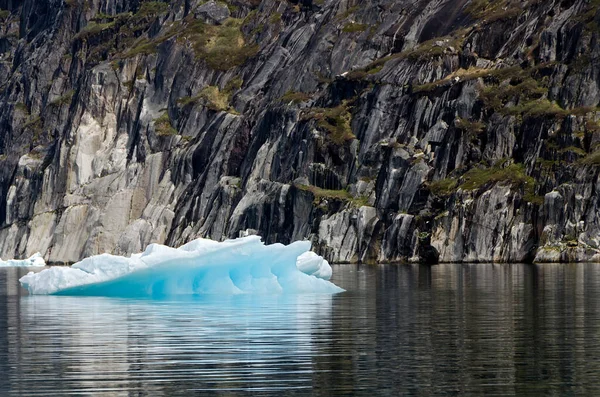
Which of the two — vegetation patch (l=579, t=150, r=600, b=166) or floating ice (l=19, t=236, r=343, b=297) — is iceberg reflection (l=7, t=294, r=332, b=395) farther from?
vegetation patch (l=579, t=150, r=600, b=166)

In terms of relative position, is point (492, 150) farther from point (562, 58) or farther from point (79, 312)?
point (79, 312)

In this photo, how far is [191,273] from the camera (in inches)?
3073

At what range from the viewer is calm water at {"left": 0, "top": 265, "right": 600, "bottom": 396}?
3294cm

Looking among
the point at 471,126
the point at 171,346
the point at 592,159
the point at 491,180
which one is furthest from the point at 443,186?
the point at 171,346

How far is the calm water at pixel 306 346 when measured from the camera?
3294 cm

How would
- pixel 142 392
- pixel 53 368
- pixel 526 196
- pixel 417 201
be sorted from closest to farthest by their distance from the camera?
pixel 142 392
pixel 53 368
pixel 526 196
pixel 417 201

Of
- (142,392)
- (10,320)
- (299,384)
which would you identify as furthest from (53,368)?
(10,320)

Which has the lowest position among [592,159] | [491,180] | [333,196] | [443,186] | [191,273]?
[191,273]

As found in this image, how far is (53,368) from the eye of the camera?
3778 centimetres

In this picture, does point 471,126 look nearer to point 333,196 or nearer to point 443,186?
point 443,186

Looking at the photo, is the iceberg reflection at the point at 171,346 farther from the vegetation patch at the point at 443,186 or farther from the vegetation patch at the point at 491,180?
the vegetation patch at the point at 443,186

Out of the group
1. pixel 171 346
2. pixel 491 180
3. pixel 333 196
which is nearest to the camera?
pixel 171 346

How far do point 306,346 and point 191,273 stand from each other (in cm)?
3584

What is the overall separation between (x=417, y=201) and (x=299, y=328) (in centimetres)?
12885
